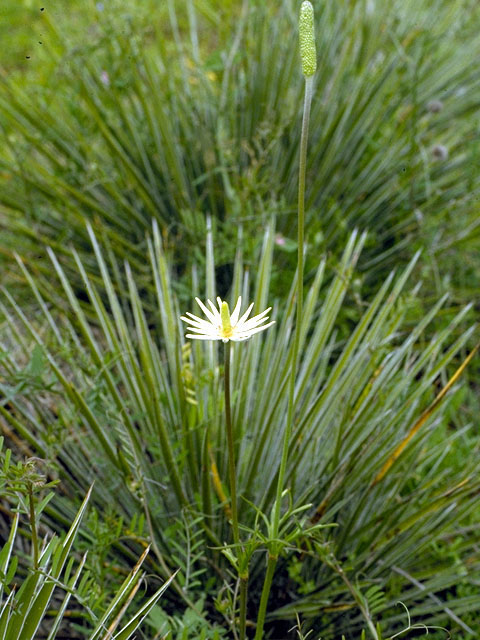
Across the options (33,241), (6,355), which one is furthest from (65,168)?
(6,355)

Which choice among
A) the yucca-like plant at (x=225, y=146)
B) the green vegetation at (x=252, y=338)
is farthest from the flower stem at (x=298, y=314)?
the yucca-like plant at (x=225, y=146)

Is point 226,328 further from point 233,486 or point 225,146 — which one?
point 225,146

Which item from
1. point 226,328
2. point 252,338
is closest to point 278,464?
point 252,338

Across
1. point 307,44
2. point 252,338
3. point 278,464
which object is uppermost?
point 307,44

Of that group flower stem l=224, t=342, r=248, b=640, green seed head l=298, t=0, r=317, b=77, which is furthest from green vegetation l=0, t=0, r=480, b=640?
green seed head l=298, t=0, r=317, b=77

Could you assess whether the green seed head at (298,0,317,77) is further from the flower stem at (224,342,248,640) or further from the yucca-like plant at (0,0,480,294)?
the yucca-like plant at (0,0,480,294)

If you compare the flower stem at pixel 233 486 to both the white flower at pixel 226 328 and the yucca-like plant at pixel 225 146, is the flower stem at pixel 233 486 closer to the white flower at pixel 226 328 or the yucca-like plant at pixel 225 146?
the white flower at pixel 226 328

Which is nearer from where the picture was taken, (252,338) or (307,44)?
(307,44)

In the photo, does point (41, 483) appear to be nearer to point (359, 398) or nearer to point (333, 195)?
point (359, 398)
